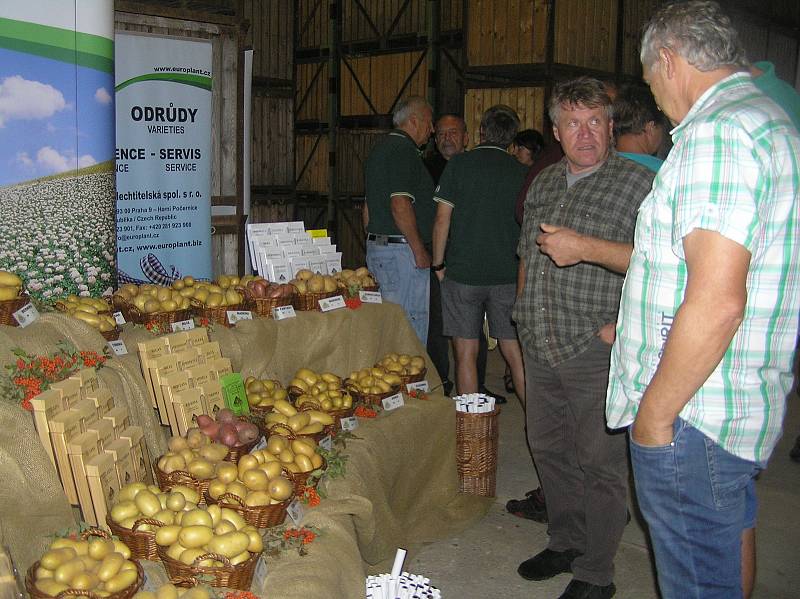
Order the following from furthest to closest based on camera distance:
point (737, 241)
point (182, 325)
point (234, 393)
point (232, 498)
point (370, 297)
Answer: point (370, 297)
point (182, 325)
point (234, 393)
point (232, 498)
point (737, 241)

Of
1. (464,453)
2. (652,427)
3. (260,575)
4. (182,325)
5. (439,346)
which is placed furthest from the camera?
(439,346)

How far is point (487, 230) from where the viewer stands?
4.60m

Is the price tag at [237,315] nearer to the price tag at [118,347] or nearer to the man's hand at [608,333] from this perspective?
the price tag at [118,347]

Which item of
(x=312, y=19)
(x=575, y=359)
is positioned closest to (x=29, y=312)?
(x=575, y=359)

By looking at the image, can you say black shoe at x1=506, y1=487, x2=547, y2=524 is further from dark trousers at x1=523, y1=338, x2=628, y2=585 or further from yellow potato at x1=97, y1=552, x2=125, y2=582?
yellow potato at x1=97, y1=552, x2=125, y2=582

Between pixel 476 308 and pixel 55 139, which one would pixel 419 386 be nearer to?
pixel 476 308

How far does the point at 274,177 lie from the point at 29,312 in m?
9.58

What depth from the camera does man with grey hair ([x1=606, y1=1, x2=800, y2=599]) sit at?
162 centimetres

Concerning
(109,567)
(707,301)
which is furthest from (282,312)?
(707,301)

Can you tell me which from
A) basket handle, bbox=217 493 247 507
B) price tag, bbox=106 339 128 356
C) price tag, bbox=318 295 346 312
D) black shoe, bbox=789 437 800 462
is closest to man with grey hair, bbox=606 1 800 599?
basket handle, bbox=217 493 247 507

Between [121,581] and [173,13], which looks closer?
[121,581]

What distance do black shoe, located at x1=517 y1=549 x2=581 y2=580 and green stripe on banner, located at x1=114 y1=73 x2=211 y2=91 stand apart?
4094 mm

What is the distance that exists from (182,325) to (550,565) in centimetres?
182

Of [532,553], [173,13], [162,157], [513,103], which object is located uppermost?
[173,13]
